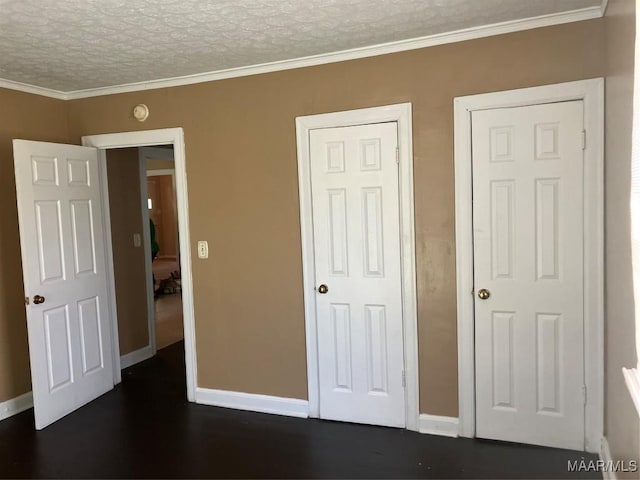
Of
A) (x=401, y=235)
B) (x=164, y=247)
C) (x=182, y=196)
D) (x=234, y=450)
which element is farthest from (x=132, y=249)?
(x=164, y=247)

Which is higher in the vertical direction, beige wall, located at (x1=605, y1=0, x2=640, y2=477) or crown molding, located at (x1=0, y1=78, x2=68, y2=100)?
crown molding, located at (x1=0, y1=78, x2=68, y2=100)

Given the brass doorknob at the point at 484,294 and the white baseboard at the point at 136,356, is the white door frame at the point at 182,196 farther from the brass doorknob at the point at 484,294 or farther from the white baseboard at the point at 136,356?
the brass doorknob at the point at 484,294

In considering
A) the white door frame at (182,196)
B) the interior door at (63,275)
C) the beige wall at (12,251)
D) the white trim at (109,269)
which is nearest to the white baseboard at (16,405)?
the beige wall at (12,251)

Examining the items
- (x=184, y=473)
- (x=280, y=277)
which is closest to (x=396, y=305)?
(x=280, y=277)

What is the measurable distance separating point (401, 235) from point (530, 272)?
2.49 ft

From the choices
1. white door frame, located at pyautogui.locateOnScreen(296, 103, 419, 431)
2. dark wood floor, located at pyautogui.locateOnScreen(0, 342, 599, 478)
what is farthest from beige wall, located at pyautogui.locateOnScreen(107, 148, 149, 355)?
white door frame, located at pyautogui.locateOnScreen(296, 103, 419, 431)

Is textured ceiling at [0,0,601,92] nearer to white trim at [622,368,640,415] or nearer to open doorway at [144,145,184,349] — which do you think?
open doorway at [144,145,184,349]

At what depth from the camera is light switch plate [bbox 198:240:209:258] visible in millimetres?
3518

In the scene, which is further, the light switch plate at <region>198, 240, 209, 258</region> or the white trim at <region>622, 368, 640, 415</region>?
the light switch plate at <region>198, 240, 209, 258</region>

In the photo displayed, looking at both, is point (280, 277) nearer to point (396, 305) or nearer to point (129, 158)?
point (396, 305)

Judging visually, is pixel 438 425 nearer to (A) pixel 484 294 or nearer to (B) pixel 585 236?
(A) pixel 484 294

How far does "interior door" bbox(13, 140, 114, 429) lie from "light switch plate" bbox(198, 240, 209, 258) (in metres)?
0.89

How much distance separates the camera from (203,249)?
3.53 meters

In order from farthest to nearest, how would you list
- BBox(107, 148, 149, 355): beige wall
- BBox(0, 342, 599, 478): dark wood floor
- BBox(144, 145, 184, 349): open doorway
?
BBox(144, 145, 184, 349): open doorway, BBox(107, 148, 149, 355): beige wall, BBox(0, 342, 599, 478): dark wood floor
